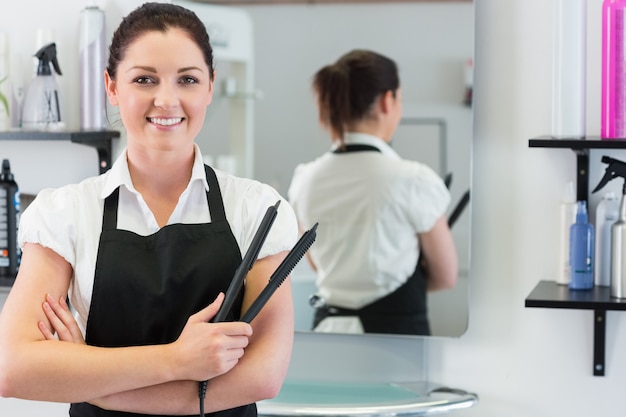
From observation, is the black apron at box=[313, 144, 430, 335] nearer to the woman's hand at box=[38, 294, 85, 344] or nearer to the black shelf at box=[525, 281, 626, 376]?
the black shelf at box=[525, 281, 626, 376]

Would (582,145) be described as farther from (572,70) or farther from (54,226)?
(54,226)

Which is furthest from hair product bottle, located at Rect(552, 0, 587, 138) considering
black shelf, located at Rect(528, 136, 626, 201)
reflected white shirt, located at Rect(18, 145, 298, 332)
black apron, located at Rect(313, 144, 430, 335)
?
reflected white shirt, located at Rect(18, 145, 298, 332)

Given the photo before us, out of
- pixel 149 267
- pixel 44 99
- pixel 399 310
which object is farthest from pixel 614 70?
pixel 44 99

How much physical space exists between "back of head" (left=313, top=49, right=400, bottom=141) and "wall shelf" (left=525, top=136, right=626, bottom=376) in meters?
0.40

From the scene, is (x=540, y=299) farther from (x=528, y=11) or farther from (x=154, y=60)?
(x=154, y=60)

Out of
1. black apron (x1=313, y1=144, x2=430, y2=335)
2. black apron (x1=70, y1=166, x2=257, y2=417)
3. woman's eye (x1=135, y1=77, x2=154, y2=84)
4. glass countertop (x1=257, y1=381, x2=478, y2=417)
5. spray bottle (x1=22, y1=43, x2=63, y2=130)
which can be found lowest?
glass countertop (x1=257, y1=381, x2=478, y2=417)

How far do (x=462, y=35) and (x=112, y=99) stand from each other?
0.93m

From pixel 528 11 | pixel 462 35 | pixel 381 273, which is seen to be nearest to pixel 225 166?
pixel 381 273

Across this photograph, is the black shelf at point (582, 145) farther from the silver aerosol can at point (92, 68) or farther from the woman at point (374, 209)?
the silver aerosol can at point (92, 68)

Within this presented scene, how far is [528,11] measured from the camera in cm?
216

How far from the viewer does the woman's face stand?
57.2 inches

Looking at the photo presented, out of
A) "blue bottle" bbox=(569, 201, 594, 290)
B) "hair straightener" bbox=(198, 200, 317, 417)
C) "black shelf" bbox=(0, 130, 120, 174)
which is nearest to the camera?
"hair straightener" bbox=(198, 200, 317, 417)

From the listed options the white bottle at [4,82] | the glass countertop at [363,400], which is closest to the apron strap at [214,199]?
the glass countertop at [363,400]

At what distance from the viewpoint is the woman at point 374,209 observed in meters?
2.21
